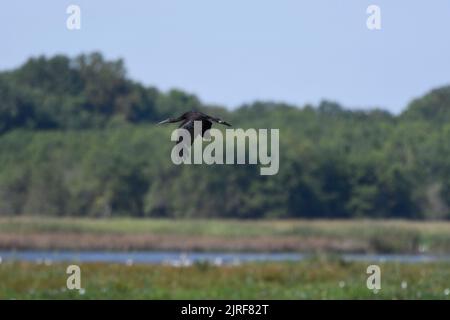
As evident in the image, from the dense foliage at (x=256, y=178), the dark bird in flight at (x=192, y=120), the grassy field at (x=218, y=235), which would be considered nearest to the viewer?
the dark bird in flight at (x=192, y=120)

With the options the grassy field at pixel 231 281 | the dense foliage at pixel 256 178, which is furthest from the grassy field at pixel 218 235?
the grassy field at pixel 231 281

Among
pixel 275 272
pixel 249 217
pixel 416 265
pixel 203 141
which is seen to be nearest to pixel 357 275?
pixel 275 272

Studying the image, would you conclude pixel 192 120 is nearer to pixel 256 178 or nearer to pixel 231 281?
pixel 231 281

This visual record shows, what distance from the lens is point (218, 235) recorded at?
44.2 metres

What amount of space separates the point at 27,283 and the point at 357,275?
5.85 meters

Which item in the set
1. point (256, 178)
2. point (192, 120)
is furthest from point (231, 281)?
point (256, 178)

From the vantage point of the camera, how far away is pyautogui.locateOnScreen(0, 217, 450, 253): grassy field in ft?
137

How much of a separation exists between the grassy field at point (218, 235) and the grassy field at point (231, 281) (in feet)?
51.1

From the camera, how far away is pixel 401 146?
144ft

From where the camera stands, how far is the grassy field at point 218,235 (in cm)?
4181

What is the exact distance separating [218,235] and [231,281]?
22.1m

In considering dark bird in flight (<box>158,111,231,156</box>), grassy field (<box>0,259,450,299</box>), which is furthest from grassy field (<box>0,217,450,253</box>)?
dark bird in flight (<box>158,111,231,156</box>)

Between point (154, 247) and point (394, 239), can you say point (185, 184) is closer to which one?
point (154, 247)

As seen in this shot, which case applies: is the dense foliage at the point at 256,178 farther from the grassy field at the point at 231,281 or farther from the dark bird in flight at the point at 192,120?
the dark bird in flight at the point at 192,120
